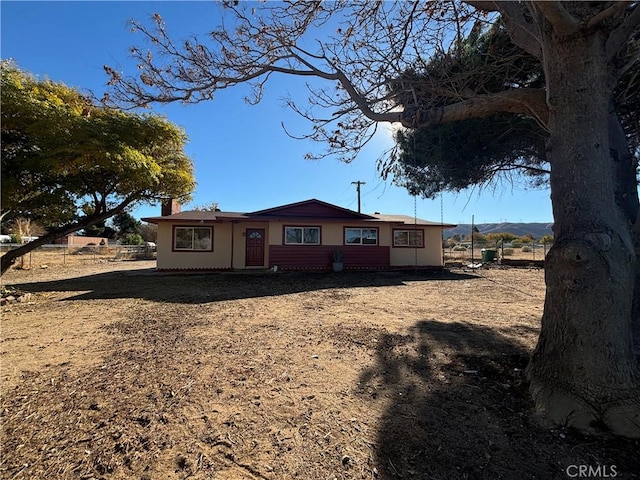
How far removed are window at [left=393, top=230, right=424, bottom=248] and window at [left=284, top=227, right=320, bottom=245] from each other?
13.8 ft

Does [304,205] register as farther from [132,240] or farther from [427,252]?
[132,240]

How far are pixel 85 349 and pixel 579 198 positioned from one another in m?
5.88

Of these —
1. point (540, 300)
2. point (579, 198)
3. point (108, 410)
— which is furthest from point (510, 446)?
point (540, 300)

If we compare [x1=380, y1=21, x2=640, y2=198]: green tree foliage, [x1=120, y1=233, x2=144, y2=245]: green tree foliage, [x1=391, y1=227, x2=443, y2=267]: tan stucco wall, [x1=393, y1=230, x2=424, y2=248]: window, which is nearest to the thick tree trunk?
[x1=380, y1=21, x2=640, y2=198]: green tree foliage

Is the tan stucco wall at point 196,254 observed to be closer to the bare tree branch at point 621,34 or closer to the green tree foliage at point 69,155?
the green tree foliage at point 69,155

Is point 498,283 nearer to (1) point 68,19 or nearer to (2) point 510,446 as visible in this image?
(2) point 510,446

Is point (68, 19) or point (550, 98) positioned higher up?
point (68, 19)

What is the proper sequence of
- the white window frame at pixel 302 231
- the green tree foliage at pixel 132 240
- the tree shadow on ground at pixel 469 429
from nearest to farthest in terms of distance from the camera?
the tree shadow on ground at pixel 469 429 < the white window frame at pixel 302 231 < the green tree foliage at pixel 132 240

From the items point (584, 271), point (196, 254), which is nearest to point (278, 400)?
point (584, 271)

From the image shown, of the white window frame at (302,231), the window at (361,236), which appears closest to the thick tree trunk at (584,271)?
the white window frame at (302,231)

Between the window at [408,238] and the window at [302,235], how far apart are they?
4204mm

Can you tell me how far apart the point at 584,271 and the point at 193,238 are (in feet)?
45.6

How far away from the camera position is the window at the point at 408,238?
15.7 m

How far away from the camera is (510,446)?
2.18 metres
